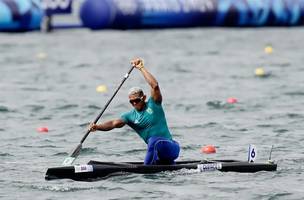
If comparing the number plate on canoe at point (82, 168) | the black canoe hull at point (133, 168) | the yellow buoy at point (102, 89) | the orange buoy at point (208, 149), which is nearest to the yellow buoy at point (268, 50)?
the yellow buoy at point (102, 89)

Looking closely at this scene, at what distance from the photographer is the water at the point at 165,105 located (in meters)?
17.9

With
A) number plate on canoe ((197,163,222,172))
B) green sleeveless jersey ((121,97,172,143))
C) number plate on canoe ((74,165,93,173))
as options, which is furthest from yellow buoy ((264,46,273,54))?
number plate on canoe ((74,165,93,173))

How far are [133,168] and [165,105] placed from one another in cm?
992

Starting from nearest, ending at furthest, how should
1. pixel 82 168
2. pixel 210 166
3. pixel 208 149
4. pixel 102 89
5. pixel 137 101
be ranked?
pixel 82 168 < pixel 137 101 < pixel 210 166 < pixel 208 149 < pixel 102 89

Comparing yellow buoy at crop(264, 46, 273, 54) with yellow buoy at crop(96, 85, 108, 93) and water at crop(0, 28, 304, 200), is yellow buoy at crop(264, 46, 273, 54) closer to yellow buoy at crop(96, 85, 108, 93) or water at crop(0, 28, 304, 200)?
water at crop(0, 28, 304, 200)

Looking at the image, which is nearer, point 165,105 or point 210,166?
point 210,166

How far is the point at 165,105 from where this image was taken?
28141 mm

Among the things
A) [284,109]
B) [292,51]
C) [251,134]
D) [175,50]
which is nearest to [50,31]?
[175,50]

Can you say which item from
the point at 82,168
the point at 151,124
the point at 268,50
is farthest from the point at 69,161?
the point at 268,50

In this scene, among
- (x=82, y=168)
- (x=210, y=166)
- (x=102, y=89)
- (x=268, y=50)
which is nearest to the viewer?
(x=82, y=168)

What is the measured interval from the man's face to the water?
3.90 ft

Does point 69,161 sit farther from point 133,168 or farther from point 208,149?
point 208,149

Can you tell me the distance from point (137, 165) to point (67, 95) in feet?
39.6

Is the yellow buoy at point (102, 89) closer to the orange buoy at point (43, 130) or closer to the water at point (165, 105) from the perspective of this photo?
the water at point (165, 105)
